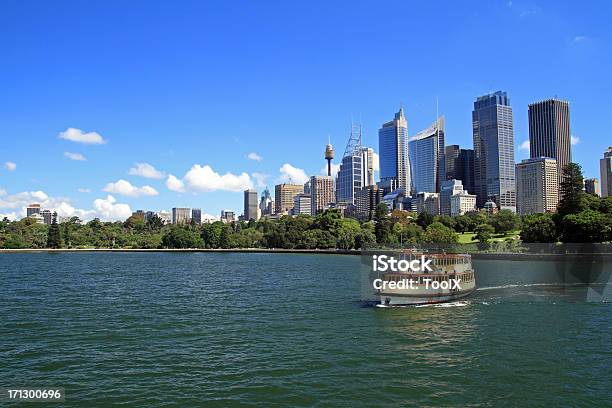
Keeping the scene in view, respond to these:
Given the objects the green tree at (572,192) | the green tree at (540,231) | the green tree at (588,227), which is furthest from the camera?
the green tree at (572,192)

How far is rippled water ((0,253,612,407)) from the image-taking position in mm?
27000

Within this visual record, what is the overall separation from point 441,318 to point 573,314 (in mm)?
13391

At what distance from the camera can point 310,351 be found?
35000 millimetres

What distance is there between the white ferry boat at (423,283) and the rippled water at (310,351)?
184 cm

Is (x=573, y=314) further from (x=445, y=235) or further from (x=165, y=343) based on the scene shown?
(x=445, y=235)

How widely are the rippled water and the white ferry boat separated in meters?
1.84

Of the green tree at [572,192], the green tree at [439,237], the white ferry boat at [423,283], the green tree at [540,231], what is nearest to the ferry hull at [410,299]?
the white ferry boat at [423,283]

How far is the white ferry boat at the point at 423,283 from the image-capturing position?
170 ft

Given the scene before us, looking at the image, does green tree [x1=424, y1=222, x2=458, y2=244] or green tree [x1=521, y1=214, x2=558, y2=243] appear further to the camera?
green tree [x1=424, y1=222, x2=458, y2=244]

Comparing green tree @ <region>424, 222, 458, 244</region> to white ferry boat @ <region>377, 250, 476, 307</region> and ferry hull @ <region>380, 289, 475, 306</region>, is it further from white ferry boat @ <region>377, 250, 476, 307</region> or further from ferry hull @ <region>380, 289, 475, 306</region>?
ferry hull @ <region>380, 289, 475, 306</region>

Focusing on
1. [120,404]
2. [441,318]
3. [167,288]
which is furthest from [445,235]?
[120,404]

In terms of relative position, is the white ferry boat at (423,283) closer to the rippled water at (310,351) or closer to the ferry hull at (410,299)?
the ferry hull at (410,299)

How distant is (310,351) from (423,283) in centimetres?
2093

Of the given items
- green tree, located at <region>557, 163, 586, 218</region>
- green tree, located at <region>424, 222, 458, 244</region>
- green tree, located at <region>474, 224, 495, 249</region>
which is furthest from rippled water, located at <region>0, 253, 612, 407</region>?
green tree, located at <region>424, 222, 458, 244</region>
